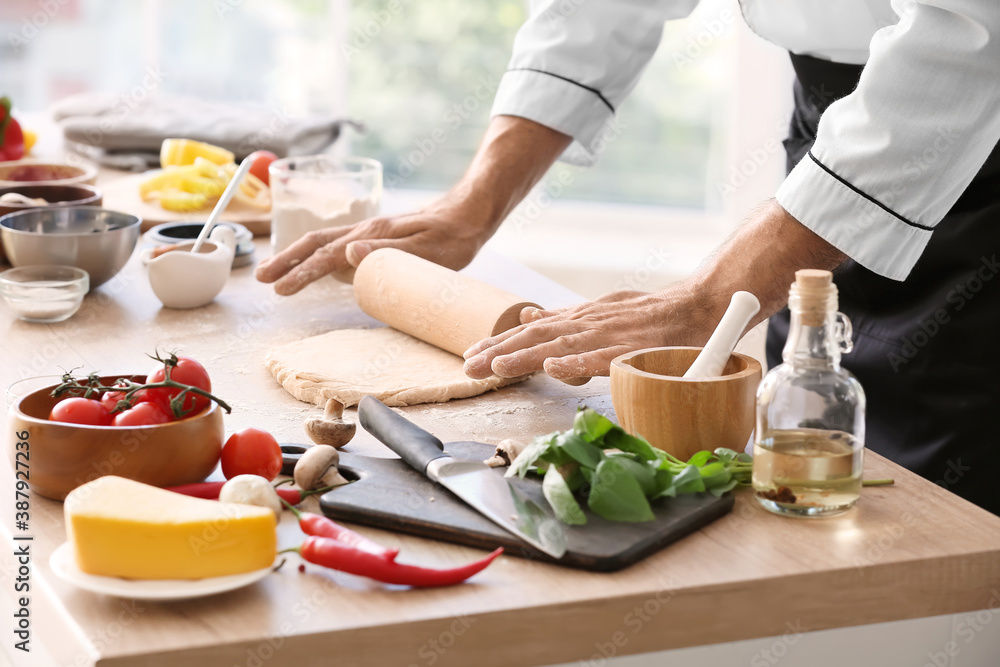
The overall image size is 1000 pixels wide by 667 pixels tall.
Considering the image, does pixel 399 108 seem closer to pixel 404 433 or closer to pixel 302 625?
pixel 404 433

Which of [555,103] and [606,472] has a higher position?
[555,103]

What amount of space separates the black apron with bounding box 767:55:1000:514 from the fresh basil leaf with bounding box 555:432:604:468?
32.3 inches

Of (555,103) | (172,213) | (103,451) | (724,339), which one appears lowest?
(172,213)

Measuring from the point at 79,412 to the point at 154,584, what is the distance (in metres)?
0.23

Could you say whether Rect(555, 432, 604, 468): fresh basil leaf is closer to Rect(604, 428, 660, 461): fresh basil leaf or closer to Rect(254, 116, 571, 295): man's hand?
Rect(604, 428, 660, 461): fresh basil leaf

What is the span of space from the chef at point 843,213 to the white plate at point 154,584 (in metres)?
0.47

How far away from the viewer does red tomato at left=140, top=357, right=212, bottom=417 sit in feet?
3.09

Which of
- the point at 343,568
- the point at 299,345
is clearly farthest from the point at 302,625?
the point at 299,345

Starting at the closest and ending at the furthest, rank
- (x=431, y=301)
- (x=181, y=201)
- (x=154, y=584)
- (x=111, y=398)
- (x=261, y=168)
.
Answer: (x=154, y=584) → (x=111, y=398) → (x=431, y=301) → (x=181, y=201) → (x=261, y=168)

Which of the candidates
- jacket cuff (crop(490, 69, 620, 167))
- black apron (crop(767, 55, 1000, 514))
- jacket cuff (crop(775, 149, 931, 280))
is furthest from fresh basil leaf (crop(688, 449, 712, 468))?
jacket cuff (crop(490, 69, 620, 167))

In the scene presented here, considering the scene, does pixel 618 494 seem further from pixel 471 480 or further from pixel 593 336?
pixel 593 336

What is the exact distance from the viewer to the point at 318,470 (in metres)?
0.93

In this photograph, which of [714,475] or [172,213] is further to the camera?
[172,213]

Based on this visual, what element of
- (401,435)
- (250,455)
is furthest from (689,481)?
(250,455)
